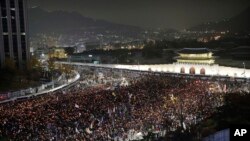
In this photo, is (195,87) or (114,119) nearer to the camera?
(114,119)

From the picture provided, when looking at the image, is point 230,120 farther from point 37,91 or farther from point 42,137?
point 37,91

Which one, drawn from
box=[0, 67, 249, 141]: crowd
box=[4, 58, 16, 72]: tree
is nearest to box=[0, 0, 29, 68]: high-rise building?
box=[4, 58, 16, 72]: tree

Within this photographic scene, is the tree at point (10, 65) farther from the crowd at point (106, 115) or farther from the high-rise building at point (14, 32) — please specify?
the crowd at point (106, 115)

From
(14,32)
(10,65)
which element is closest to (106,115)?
(10,65)

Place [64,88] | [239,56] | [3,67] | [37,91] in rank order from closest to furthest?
[37,91] → [64,88] → [3,67] → [239,56]

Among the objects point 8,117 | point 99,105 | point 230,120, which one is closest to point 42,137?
point 8,117

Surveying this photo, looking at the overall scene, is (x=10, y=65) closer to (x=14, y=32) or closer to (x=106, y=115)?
(x=14, y=32)

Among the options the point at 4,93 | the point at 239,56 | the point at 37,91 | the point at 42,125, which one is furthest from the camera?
the point at 239,56
